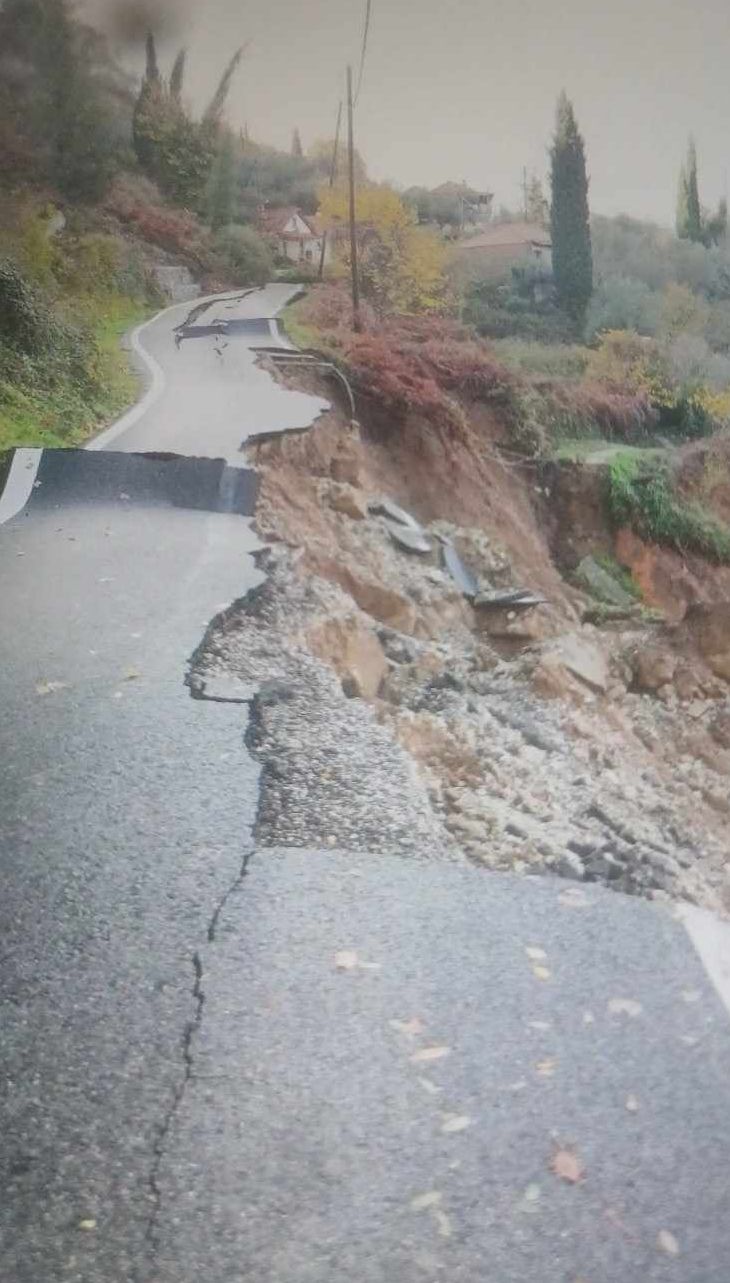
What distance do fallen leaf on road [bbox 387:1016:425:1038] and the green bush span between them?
4366 mm

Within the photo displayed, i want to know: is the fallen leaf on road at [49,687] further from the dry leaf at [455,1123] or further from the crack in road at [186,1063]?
the dry leaf at [455,1123]

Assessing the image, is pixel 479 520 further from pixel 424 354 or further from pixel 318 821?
pixel 318 821

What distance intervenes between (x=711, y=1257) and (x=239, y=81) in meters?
5.06

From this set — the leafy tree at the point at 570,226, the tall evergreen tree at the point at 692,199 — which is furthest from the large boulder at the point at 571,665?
the tall evergreen tree at the point at 692,199

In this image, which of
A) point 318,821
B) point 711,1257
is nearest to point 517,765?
point 318,821

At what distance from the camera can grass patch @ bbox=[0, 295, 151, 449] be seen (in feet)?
14.5

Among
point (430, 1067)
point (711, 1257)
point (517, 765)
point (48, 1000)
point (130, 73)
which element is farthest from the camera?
point (130, 73)

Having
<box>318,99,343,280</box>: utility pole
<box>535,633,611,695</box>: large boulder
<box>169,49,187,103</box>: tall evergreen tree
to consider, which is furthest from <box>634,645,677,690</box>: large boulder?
<box>169,49,187,103</box>: tall evergreen tree

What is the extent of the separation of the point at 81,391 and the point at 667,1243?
4.45 meters

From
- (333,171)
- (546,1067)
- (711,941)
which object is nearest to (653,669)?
(333,171)

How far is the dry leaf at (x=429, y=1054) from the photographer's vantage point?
162cm

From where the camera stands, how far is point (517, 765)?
3.29 metres

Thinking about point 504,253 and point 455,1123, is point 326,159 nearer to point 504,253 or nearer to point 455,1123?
point 504,253

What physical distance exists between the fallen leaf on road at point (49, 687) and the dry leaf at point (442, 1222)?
191 cm
